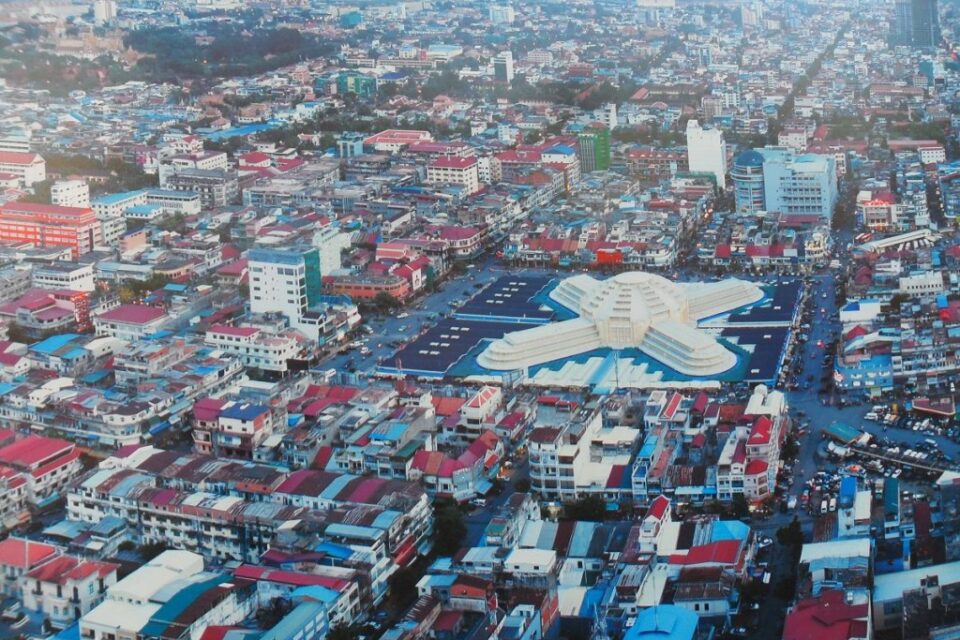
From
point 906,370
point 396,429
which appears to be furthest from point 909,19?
point 396,429

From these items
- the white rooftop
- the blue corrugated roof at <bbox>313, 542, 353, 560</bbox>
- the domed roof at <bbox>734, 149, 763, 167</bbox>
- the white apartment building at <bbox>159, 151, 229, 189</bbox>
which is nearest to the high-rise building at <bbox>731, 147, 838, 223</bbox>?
the domed roof at <bbox>734, 149, 763, 167</bbox>

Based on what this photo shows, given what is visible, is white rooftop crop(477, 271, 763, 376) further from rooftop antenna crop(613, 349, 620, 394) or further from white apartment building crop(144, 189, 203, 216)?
white apartment building crop(144, 189, 203, 216)

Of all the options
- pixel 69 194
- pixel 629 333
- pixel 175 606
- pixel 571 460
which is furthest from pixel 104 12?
pixel 175 606

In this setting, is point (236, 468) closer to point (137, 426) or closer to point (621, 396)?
point (137, 426)

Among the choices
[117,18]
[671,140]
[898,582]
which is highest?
[117,18]

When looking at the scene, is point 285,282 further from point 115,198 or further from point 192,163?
point 192,163

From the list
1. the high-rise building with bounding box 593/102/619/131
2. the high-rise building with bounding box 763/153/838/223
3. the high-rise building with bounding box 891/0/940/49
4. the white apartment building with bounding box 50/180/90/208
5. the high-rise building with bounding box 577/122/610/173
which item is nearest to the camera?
the high-rise building with bounding box 763/153/838/223
